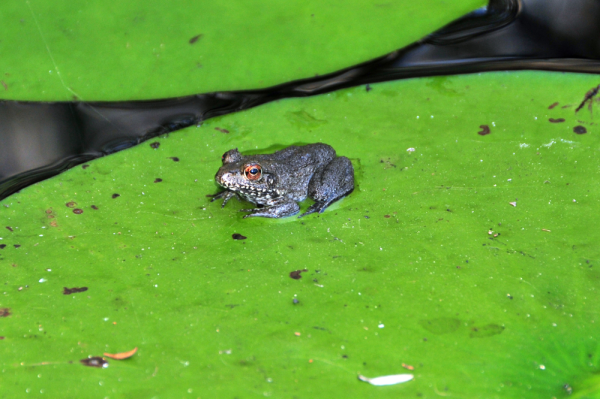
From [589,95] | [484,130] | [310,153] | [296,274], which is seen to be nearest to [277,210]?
[310,153]

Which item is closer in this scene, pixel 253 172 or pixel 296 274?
pixel 296 274

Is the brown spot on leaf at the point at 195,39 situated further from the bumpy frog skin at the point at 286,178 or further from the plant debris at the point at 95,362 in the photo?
the plant debris at the point at 95,362

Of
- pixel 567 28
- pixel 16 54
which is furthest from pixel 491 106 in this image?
pixel 16 54

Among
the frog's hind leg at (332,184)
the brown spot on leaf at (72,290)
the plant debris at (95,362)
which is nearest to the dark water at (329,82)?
the frog's hind leg at (332,184)

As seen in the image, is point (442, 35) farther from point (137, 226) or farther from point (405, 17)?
point (137, 226)

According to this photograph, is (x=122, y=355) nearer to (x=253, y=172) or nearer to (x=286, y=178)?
(x=253, y=172)

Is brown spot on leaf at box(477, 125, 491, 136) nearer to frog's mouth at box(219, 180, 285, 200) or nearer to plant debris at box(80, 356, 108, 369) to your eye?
frog's mouth at box(219, 180, 285, 200)
